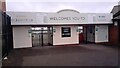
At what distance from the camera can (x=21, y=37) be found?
15.8 meters

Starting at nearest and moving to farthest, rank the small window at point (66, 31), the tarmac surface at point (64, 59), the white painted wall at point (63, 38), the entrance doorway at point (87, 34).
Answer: the tarmac surface at point (64, 59) < the white painted wall at point (63, 38) < the small window at point (66, 31) < the entrance doorway at point (87, 34)

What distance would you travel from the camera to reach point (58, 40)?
17.1m

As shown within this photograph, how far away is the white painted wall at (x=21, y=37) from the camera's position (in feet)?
51.2

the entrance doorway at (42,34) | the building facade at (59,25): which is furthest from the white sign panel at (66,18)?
the entrance doorway at (42,34)

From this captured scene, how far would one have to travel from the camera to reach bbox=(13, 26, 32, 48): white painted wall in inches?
Result: 614

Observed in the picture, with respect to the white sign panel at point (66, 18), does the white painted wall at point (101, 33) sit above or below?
below

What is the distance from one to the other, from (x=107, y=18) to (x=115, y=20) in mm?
868

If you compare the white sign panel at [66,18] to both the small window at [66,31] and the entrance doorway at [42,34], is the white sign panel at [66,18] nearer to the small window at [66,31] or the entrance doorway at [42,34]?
the small window at [66,31]

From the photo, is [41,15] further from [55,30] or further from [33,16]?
[55,30]

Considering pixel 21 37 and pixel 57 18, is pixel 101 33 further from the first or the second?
pixel 21 37

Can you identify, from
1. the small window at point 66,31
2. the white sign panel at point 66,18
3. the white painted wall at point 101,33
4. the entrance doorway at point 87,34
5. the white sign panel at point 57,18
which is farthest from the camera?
the entrance doorway at point 87,34

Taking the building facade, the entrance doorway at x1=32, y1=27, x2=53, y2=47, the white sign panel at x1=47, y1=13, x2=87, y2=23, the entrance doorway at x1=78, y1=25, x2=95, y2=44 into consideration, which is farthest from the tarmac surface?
the entrance doorway at x1=78, y1=25, x2=95, y2=44

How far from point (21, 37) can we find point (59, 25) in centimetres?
392

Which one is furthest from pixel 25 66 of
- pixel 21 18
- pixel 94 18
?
pixel 94 18
